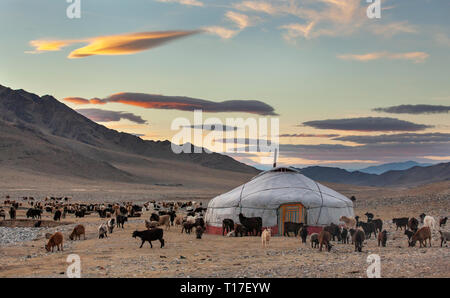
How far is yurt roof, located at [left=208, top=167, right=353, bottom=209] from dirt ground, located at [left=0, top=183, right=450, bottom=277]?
2594 millimetres

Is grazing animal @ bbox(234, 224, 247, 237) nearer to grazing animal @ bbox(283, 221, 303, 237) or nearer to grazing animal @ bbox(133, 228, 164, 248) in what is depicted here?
grazing animal @ bbox(283, 221, 303, 237)

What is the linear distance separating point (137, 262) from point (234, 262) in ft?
9.99

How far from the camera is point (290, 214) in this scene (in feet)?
81.9

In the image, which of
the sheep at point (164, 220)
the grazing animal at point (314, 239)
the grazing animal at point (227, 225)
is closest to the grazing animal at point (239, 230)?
the grazing animal at point (227, 225)

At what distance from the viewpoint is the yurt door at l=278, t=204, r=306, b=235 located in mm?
24844

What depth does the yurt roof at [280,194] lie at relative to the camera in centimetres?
2503

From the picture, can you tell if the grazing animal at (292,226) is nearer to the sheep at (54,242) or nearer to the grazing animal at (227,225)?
the grazing animal at (227,225)

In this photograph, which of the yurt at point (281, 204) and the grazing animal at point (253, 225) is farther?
the yurt at point (281, 204)

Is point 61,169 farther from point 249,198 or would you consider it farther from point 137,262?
point 137,262

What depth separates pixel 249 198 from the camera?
25.7 metres

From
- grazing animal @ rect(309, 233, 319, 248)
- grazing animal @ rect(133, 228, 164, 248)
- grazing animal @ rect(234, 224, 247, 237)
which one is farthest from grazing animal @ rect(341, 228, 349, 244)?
grazing animal @ rect(133, 228, 164, 248)
